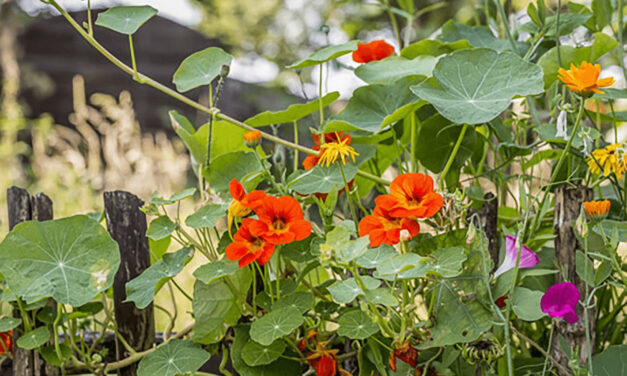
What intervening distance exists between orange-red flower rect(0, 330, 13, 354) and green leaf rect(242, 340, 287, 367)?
1.76ft

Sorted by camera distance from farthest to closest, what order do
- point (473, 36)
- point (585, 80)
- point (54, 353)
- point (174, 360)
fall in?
point (473, 36), point (54, 353), point (174, 360), point (585, 80)

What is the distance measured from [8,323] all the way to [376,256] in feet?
2.21

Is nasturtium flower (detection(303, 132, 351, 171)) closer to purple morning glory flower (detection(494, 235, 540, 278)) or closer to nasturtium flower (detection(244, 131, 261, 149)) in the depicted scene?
nasturtium flower (detection(244, 131, 261, 149))

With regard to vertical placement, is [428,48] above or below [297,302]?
above

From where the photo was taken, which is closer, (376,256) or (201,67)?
(376,256)

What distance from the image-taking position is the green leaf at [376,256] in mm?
811

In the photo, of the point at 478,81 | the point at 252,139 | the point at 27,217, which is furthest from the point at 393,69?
the point at 27,217

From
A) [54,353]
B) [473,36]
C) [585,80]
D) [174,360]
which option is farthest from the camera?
[473,36]

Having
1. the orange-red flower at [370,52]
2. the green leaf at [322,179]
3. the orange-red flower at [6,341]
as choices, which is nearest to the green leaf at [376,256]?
the green leaf at [322,179]

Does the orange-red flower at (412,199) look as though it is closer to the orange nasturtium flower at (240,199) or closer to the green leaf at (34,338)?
the orange nasturtium flower at (240,199)

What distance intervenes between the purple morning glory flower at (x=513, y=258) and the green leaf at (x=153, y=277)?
1.62ft

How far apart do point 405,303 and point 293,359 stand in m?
0.24

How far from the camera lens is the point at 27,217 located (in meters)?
1.13

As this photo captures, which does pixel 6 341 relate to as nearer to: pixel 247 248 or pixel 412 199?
pixel 247 248
